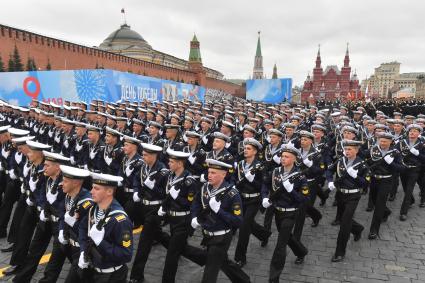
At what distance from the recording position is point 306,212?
7.43 metres

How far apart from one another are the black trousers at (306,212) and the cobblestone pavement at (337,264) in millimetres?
362

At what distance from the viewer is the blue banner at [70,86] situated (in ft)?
57.2

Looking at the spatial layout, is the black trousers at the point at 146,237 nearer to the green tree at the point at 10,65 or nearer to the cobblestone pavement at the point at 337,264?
the cobblestone pavement at the point at 337,264

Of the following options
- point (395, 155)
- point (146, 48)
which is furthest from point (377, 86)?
point (395, 155)

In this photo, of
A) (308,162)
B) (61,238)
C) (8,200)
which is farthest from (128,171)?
(308,162)

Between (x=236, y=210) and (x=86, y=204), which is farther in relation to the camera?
(x=236, y=210)

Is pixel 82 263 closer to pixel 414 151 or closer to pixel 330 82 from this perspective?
pixel 414 151

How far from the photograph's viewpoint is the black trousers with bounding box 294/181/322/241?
257 inches

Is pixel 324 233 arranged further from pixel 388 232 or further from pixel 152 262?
pixel 152 262

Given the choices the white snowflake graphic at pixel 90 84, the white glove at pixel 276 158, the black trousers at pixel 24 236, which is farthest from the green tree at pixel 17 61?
the white glove at pixel 276 158

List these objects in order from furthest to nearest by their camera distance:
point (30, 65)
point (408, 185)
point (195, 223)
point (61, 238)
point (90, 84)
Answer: point (30, 65), point (90, 84), point (408, 185), point (195, 223), point (61, 238)

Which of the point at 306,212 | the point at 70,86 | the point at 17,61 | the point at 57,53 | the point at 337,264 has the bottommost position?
the point at 337,264

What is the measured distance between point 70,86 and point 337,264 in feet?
58.2

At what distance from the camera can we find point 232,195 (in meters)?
4.76
